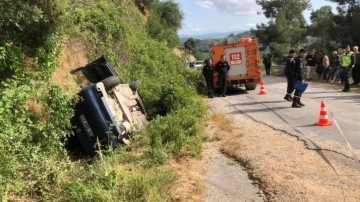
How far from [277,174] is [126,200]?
7.55 feet

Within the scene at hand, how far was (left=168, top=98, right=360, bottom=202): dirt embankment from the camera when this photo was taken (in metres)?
5.43

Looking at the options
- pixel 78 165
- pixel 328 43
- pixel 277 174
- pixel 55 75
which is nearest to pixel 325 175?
pixel 277 174

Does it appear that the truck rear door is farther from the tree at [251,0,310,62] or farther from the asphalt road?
the tree at [251,0,310,62]

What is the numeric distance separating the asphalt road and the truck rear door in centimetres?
316

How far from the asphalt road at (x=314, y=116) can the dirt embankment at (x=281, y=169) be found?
42 centimetres

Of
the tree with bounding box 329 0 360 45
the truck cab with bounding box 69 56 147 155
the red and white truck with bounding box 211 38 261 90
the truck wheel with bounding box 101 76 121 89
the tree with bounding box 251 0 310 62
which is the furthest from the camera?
the tree with bounding box 251 0 310 62

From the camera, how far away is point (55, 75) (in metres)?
9.84

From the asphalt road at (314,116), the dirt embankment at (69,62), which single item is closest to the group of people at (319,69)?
the asphalt road at (314,116)

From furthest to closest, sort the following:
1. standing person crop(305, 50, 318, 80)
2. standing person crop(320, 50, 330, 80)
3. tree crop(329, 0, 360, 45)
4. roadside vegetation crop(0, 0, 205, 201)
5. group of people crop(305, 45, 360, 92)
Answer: tree crop(329, 0, 360, 45), standing person crop(305, 50, 318, 80), standing person crop(320, 50, 330, 80), group of people crop(305, 45, 360, 92), roadside vegetation crop(0, 0, 205, 201)

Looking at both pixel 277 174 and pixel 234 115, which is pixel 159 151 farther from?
pixel 234 115

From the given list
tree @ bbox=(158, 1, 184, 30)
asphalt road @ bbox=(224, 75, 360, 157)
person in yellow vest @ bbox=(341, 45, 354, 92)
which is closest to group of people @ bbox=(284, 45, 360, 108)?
person in yellow vest @ bbox=(341, 45, 354, 92)

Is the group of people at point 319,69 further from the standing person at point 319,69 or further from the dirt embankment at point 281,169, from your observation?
the dirt embankment at point 281,169

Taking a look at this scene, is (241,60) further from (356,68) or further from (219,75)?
(356,68)

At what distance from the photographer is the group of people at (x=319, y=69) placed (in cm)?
1292
